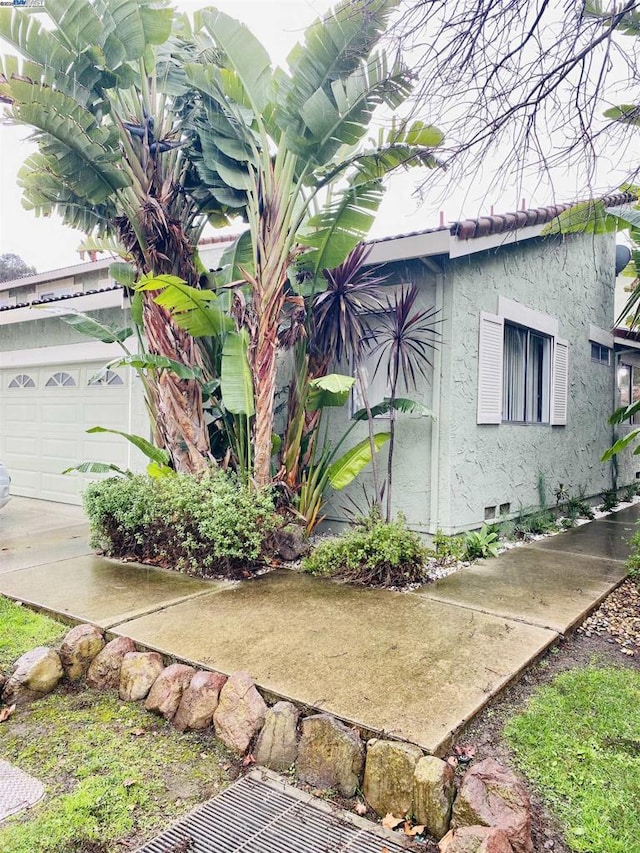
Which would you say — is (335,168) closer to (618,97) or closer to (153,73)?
(153,73)

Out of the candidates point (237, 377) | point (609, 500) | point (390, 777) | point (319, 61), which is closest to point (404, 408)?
point (237, 377)

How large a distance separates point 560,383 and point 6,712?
30.1 ft

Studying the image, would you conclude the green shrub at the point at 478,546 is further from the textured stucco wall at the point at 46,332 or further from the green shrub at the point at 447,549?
the textured stucco wall at the point at 46,332

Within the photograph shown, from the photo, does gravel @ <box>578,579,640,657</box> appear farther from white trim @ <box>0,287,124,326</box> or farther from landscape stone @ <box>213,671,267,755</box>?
white trim @ <box>0,287,124,326</box>

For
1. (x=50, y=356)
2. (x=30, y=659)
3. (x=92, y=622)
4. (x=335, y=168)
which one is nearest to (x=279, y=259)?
(x=335, y=168)

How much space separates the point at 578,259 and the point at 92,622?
396 inches

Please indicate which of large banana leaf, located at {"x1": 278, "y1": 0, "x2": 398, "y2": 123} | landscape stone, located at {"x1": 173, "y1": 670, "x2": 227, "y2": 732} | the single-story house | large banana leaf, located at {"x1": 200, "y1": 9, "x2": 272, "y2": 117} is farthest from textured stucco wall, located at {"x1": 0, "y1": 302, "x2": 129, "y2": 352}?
landscape stone, located at {"x1": 173, "y1": 670, "x2": 227, "y2": 732}

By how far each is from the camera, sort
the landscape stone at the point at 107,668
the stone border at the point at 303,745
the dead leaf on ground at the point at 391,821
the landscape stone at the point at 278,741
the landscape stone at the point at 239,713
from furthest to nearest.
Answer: the landscape stone at the point at 107,668, the landscape stone at the point at 239,713, the landscape stone at the point at 278,741, the dead leaf on ground at the point at 391,821, the stone border at the point at 303,745

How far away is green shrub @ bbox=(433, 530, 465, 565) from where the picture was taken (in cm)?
694

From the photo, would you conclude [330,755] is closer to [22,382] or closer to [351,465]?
[351,465]

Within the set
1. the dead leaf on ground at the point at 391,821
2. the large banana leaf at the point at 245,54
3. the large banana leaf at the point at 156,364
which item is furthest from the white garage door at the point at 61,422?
the dead leaf on ground at the point at 391,821

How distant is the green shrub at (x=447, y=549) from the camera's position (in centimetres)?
694

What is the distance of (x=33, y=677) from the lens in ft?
12.7

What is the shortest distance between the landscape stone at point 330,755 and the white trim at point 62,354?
8210 millimetres
